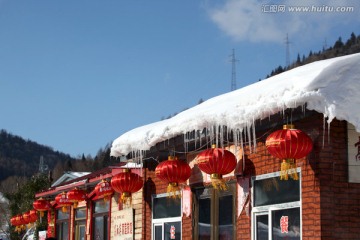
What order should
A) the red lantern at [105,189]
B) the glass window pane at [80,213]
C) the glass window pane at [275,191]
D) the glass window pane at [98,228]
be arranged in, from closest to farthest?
the glass window pane at [275,191]
the red lantern at [105,189]
the glass window pane at [98,228]
the glass window pane at [80,213]

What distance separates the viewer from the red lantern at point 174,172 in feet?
38.7

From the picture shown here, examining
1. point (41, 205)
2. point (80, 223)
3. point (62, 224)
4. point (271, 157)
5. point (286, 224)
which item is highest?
point (271, 157)

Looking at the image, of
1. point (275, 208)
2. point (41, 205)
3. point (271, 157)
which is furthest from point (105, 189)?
point (275, 208)

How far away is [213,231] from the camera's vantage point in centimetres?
1188

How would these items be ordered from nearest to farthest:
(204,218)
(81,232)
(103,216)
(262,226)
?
(262,226) < (204,218) < (103,216) < (81,232)

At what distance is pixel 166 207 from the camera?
13758 mm

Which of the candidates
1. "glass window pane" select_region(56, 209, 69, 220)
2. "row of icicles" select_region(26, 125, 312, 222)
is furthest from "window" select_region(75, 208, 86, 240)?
"row of icicles" select_region(26, 125, 312, 222)

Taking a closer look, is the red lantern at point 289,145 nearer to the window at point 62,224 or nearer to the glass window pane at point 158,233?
the glass window pane at point 158,233

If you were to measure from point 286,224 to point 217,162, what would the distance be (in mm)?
1441

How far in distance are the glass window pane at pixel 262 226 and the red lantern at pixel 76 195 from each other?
9.30 metres

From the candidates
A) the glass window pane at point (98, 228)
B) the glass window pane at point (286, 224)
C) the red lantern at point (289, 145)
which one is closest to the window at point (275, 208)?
the glass window pane at point (286, 224)

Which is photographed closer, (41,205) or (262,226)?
(262,226)

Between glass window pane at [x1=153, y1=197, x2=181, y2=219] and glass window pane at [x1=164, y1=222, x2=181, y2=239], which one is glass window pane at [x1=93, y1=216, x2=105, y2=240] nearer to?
glass window pane at [x1=153, y1=197, x2=181, y2=219]

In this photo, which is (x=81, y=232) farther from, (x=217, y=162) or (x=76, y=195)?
(x=217, y=162)
